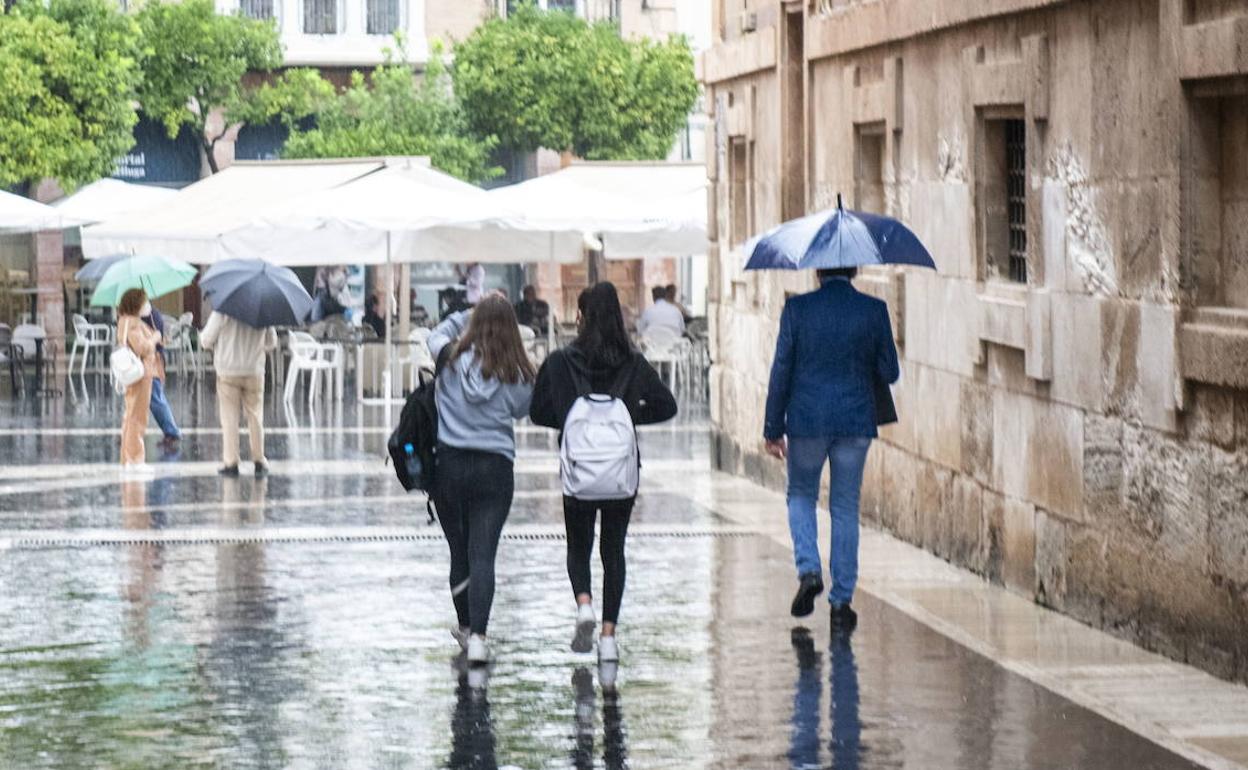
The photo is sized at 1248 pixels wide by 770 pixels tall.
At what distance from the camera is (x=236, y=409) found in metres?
21.7

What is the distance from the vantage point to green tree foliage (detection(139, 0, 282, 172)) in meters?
44.9

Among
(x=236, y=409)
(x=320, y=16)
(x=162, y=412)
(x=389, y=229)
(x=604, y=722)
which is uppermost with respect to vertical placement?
(x=320, y=16)

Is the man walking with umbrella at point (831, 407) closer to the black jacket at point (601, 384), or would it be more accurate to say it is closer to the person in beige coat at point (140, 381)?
the black jacket at point (601, 384)

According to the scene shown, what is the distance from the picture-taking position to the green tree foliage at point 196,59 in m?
44.9

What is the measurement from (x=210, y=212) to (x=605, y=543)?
69.6 ft

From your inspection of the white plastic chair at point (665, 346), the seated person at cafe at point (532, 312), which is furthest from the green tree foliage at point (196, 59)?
the white plastic chair at point (665, 346)

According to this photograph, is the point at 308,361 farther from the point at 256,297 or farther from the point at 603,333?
the point at 603,333

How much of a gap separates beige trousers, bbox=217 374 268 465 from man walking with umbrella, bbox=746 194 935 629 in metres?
9.92

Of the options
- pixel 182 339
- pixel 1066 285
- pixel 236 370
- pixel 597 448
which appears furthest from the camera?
pixel 182 339

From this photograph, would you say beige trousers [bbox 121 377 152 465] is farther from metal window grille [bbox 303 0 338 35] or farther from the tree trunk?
metal window grille [bbox 303 0 338 35]

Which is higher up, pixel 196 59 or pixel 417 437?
pixel 196 59

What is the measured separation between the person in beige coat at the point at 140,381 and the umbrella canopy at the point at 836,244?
9.84 meters

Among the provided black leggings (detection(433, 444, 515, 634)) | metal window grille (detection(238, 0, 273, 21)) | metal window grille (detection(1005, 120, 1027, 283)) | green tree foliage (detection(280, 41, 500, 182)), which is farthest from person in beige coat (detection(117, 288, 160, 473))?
metal window grille (detection(238, 0, 273, 21))

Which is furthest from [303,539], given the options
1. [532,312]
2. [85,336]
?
[85,336]
